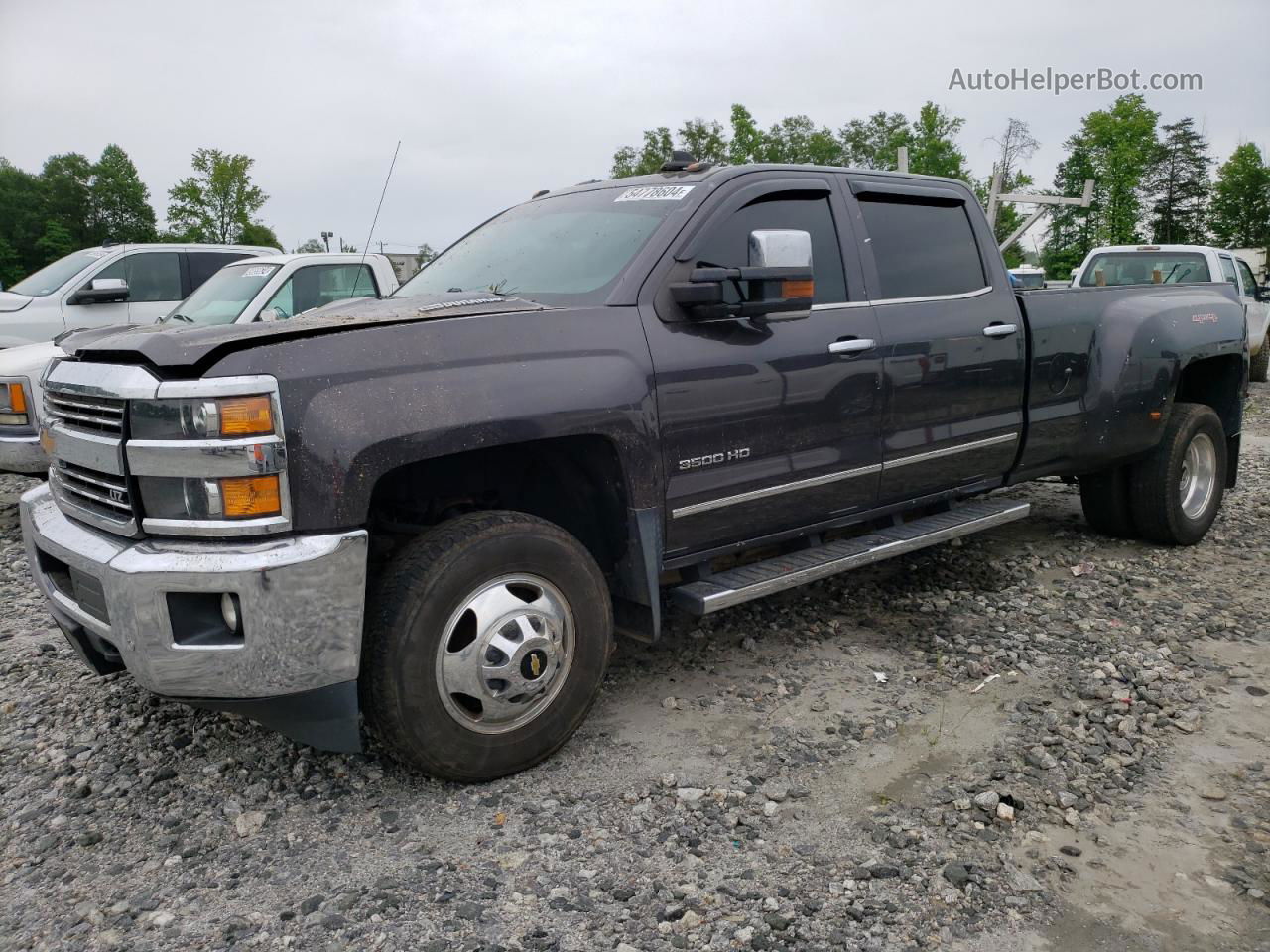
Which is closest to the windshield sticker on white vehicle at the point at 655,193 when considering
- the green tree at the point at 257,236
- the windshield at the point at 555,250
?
the windshield at the point at 555,250

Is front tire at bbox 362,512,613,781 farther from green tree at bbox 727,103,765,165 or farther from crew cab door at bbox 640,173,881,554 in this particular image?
green tree at bbox 727,103,765,165

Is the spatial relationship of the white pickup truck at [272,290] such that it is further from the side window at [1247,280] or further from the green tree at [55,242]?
the green tree at [55,242]

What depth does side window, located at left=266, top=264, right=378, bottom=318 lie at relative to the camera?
7754 millimetres

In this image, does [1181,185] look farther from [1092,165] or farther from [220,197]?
[220,197]

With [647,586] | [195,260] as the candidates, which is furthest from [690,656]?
[195,260]

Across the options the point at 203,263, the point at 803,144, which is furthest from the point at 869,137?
the point at 203,263

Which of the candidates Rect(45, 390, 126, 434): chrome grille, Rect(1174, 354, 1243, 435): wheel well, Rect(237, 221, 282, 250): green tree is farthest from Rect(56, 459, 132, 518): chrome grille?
Rect(237, 221, 282, 250): green tree

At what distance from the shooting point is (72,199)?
60250 mm

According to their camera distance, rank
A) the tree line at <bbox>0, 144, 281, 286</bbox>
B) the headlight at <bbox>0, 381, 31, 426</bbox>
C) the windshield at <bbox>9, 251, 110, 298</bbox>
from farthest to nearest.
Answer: the tree line at <bbox>0, 144, 281, 286</bbox>, the windshield at <bbox>9, 251, 110, 298</bbox>, the headlight at <bbox>0, 381, 31, 426</bbox>

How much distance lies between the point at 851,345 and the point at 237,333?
2.23 metres

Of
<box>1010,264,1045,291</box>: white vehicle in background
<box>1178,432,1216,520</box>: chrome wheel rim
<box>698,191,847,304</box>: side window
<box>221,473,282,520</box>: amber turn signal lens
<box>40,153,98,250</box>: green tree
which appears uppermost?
<box>40,153,98,250</box>: green tree

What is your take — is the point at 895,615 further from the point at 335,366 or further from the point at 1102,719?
the point at 335,366

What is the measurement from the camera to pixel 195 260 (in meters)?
9.77

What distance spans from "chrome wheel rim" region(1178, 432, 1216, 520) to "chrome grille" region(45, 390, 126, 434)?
5.53m
